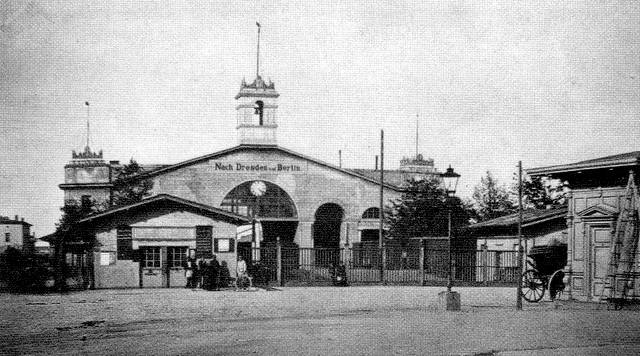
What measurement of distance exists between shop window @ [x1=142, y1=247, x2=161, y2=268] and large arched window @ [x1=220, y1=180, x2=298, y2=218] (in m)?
19.0

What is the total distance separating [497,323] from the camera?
46.2 ft

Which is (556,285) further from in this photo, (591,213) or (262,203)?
(262,203)

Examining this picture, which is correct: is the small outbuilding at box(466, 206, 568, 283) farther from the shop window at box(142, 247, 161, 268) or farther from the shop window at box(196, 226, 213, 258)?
the shop window at box(142, 247, 161, 268)

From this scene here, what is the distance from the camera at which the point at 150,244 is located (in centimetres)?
2853

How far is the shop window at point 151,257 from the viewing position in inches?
1125

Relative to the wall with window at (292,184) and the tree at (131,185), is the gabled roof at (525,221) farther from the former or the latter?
the tree at (131,185)

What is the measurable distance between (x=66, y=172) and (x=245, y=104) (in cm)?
1598

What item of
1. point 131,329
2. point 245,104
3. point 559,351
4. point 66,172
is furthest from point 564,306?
point 66,172

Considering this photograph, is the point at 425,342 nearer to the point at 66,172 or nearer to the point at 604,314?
the point at 604,314

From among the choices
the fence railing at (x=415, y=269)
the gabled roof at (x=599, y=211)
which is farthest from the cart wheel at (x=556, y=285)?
the fence railing at (x=415, y=269)

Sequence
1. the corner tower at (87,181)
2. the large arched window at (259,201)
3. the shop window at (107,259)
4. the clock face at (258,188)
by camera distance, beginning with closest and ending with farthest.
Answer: the shop window at (107,259) → the large arched window at (259,201) → the clock face at (258,188) → the corner tower at (87,181)

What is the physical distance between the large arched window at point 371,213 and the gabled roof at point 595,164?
3114 centimetres

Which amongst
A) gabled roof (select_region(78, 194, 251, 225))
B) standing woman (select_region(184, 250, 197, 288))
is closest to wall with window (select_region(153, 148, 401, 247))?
gabled roof (select_region(78, 194, 251, 225))

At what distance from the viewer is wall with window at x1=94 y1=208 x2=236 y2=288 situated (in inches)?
1102
